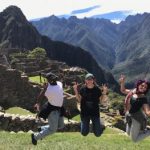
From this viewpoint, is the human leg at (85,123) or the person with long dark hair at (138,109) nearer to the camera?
the person with long dark hair at (138,109)

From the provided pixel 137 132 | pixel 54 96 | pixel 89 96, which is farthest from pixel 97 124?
pixel 54 96

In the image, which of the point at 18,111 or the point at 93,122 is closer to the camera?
the point at 93,122

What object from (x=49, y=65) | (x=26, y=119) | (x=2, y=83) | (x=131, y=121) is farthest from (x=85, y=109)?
(x=49, y=65)

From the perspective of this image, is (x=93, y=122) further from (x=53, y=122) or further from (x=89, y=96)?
(x=53, y=122)

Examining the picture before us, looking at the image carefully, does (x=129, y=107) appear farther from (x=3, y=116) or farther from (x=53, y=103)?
(x=3, y=116)

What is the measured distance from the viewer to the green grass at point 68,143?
18.4 metres

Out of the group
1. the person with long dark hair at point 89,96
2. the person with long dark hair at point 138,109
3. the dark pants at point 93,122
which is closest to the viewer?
the person with long dark hair at point 138,109

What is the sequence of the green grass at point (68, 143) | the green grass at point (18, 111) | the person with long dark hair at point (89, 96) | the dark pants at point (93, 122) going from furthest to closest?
1. the green grass at point (18, 111)
2. the green grass at point (68, 143)
3. the dark pants at point (93, 122)
4. the person with long dark hair at point (89, 96)

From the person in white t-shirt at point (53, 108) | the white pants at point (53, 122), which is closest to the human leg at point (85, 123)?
the person in white t-shirt at point (53, 108)

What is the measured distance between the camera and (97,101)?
17.0 m

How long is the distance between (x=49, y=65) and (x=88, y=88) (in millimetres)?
76928

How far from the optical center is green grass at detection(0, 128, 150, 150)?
18.4m

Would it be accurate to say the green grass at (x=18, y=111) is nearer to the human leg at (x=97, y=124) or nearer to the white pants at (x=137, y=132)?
the human leg at (x=97, y=124)

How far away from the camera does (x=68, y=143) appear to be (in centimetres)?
1973
